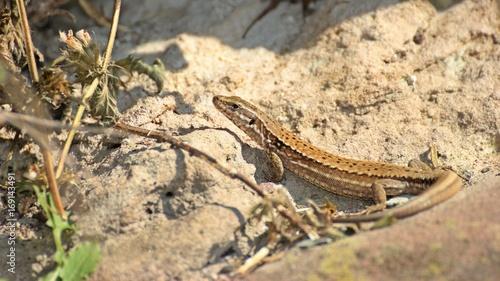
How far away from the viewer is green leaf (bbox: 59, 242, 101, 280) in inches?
129

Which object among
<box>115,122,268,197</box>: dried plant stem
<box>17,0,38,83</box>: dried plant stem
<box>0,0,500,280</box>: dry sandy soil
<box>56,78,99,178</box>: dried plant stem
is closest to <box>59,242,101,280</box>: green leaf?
<box>0,0,500,280</box>: dry sandy soil

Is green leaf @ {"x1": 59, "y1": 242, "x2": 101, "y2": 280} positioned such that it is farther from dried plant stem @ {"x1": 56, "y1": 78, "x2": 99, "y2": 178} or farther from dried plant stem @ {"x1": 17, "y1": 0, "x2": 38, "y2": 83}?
dried plant stem @ {"x1": 17, "y1": 0, "x2": 38, "y2": 83}

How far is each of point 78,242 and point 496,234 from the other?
8.51ft

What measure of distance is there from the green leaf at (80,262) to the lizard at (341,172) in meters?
1.60

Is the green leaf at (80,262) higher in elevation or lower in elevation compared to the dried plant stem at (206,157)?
lower

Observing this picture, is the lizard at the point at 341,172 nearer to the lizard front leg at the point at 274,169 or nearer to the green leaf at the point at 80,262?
the lizard front leg at the point at 274,169

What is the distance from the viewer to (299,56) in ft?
17.9

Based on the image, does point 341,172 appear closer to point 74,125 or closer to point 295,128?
point 295,128

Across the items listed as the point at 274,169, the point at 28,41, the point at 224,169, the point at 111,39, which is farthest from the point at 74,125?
the point at 274,169

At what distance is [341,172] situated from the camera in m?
4.25

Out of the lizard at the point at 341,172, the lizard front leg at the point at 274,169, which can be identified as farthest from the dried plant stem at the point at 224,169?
the lizard front leg at the point at 274,169

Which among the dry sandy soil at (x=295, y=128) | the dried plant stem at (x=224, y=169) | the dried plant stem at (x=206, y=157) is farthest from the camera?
the dried plant stem at (x=206, y=157)

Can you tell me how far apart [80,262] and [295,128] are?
8.01 ft

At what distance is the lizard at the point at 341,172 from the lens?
3.56 m
